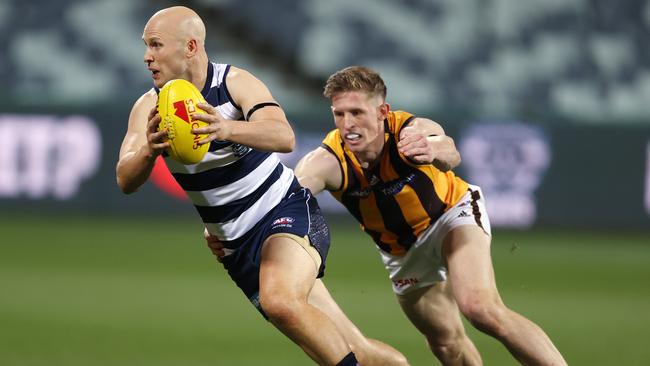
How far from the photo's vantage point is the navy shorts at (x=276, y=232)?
6.16 m

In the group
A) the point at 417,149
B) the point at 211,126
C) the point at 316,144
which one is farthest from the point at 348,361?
the point at 316,144

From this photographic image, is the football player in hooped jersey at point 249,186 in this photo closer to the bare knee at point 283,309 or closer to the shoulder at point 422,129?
the bare knee at point 283,309

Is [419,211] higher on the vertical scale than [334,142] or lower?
lower

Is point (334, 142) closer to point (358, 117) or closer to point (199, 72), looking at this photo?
point (358, 117)

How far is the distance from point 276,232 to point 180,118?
1022 mm

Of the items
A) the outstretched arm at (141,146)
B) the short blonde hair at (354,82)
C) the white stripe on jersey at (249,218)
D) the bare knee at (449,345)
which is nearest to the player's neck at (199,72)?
the outstretched arm at (141,146)

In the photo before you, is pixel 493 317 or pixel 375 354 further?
→ pixel 375 354

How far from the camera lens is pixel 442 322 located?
23.8 feet

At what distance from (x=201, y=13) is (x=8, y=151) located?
568cm

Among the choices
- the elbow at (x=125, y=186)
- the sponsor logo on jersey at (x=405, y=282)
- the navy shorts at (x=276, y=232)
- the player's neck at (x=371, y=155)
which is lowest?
the sponsor logo on jersey at (x=405, y=282)

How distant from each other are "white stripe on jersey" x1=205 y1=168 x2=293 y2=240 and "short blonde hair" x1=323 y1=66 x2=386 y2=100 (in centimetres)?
72

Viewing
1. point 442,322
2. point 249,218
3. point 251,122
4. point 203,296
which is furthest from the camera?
point 203,296

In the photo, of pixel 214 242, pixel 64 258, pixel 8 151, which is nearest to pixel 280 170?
pixel 214 242

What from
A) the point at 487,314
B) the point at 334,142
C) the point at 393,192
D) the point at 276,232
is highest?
the point at 334,142
